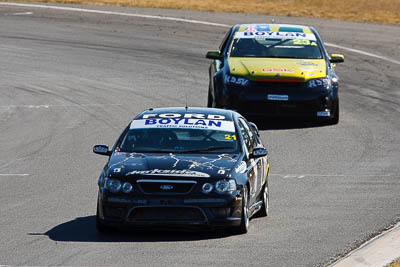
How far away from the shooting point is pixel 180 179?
11758 mm

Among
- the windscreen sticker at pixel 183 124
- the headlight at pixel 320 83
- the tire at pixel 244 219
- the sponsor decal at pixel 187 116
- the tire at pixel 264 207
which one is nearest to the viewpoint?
the tire at pixel 244 219

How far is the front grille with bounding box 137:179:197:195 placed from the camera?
1173 centimetres

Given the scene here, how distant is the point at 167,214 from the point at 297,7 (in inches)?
1154

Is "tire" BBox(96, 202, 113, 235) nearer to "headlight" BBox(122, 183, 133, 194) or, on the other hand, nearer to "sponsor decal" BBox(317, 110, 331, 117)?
"headlight" BBox(122, 183, 133, 194)

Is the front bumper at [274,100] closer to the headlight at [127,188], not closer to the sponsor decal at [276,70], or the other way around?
the sponsor decal at [276,70]

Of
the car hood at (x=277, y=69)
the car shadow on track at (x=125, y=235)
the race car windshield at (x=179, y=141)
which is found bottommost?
the car hood at (x=277, y=69)

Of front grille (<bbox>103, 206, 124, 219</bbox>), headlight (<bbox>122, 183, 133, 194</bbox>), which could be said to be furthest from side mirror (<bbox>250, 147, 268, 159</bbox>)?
front grille (<bbox>103, 206, 124, 219</bbox>)

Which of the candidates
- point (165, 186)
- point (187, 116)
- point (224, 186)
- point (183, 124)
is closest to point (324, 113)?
point (187, 116)

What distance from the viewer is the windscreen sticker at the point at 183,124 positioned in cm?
1312

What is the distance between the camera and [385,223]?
12.7 metres

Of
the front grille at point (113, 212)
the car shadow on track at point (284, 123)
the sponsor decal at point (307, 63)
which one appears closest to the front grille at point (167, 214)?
the front grille at point (113, 212)

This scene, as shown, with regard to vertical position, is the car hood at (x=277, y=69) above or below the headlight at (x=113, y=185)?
below

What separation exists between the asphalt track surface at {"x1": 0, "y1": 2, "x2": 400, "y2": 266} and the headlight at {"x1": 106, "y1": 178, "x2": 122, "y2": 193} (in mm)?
505

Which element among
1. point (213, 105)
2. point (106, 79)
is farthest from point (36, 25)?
point (213, 105)
